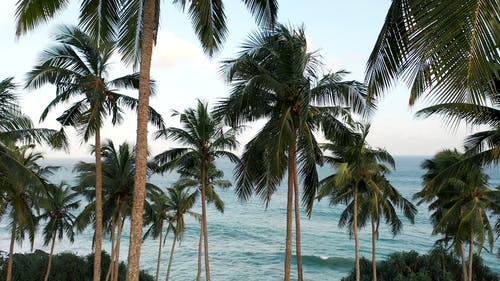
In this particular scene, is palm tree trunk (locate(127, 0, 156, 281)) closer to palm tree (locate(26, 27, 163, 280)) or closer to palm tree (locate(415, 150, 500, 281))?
palm tree (locate(26, 27, 163, 280))

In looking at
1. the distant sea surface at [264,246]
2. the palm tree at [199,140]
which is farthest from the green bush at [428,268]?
the palm tree at [199,140]

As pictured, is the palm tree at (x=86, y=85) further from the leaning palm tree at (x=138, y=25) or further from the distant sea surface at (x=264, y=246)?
the distant sea surface at (x=264, y=246)

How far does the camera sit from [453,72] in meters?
3.72

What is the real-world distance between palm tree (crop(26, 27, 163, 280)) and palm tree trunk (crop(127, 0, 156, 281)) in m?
5.75

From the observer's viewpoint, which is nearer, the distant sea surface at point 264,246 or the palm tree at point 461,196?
the palm tree at point 461,196

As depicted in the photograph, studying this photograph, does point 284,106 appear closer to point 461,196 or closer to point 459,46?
point 459,46

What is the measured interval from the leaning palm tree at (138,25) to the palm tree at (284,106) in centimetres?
193

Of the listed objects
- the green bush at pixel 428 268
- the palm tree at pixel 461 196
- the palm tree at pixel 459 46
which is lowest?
the green bush at pixel 428 268

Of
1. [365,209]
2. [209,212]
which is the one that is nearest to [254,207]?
[209,212]

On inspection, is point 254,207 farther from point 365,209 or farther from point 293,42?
point 293,42

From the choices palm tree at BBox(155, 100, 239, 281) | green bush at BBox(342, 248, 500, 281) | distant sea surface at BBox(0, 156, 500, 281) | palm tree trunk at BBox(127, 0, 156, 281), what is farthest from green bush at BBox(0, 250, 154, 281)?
palm tree trunk at BBox(127, 0, 156, 281)

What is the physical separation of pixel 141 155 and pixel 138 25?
107 inches

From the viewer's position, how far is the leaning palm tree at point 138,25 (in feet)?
23.6

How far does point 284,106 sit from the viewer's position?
39.3ft
